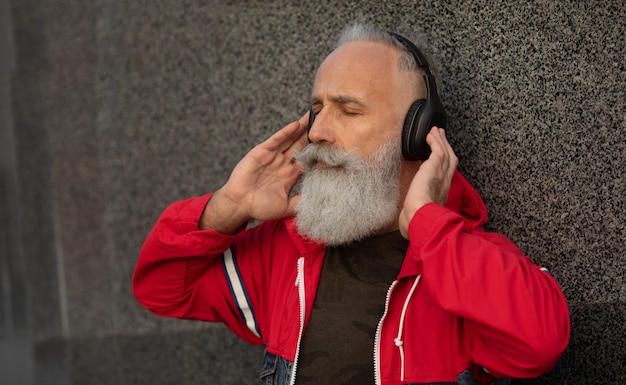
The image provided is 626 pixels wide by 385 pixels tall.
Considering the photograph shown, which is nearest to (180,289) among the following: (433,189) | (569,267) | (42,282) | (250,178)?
(250,178)

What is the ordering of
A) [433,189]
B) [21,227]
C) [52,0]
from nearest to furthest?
[433,189] < [52,0] < [21,227]

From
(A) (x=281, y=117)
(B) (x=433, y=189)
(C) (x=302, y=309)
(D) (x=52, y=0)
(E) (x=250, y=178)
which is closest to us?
(B) (x=433, y=189)

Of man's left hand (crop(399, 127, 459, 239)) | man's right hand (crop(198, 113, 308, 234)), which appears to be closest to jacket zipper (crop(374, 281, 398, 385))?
man's left hand (crop(399, 127, 459, 239))

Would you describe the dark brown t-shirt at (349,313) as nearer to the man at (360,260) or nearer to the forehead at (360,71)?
the man at (360,260)

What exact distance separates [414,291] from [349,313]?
0.22 m

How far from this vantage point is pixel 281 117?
3855 mm

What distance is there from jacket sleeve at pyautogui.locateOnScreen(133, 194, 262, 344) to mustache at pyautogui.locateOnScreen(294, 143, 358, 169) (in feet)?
1.29

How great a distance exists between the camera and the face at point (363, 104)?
2844mm

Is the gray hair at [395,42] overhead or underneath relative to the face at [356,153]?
overhead

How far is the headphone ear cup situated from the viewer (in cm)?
282

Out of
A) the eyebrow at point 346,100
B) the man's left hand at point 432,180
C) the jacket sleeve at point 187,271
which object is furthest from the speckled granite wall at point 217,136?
the jacket sleeve at point 187,271

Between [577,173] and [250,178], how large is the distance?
1.04 m

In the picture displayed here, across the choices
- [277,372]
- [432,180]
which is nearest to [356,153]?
[432,180]

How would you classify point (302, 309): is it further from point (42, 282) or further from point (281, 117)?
point (42, 282)
